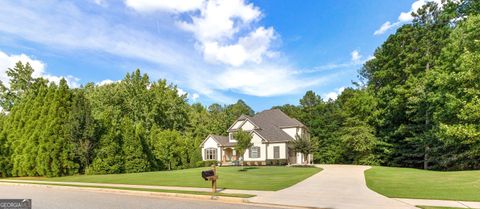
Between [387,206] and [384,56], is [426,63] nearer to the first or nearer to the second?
[384,56]

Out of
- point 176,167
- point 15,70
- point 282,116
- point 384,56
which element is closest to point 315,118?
point 282,116

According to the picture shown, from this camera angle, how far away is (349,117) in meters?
43.9

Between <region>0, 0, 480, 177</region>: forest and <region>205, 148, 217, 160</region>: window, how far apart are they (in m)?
1.85

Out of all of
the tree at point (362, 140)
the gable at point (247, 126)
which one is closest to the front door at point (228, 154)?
the gable at point (247, 126)

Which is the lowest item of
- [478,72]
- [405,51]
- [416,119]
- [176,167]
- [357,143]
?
[176,167]

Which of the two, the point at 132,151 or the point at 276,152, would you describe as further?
the point at 276,152

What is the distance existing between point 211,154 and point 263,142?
8.47 meters

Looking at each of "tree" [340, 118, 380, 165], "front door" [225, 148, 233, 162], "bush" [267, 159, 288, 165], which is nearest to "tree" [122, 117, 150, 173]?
"front door" [225, 148, 233, 162]

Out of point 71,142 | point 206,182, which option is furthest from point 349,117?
point 71,142

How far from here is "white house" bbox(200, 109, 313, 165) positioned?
38.7 meters

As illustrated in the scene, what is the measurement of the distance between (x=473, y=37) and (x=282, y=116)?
28.2 meters

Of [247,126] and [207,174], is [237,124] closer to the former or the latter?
[247,126]

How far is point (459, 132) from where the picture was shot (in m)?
19.6

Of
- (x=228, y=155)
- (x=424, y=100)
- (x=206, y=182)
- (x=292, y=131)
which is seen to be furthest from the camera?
(x=292, y=131)
